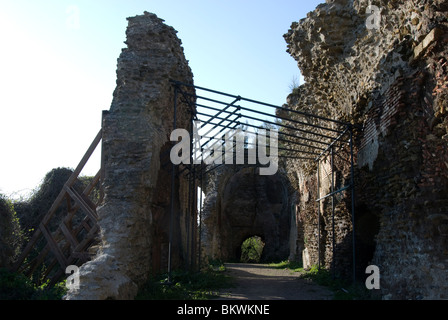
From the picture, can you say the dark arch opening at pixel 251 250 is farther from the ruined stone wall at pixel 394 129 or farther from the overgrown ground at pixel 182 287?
the overgrown ground at pixel 182 287

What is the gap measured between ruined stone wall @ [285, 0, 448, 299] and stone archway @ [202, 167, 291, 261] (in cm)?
1479

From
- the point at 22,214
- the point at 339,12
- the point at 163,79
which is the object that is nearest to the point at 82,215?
the point at 22,214

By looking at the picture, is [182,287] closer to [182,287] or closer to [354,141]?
[182,287]

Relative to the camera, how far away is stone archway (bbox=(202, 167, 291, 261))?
24.0 meters

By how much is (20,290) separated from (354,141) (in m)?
6.80

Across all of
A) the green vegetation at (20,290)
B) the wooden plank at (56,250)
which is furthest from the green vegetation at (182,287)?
the wooden plank at (56,250)

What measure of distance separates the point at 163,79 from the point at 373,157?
4255mm

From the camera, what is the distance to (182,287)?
730 cm

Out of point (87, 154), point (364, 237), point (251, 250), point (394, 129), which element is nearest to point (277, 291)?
point (364, 237)

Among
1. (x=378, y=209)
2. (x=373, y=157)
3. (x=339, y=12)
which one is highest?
(x=339, y=12)

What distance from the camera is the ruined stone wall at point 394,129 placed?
4.96m

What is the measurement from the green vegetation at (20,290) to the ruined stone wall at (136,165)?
87 centimetres

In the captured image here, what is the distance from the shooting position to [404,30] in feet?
19.2
